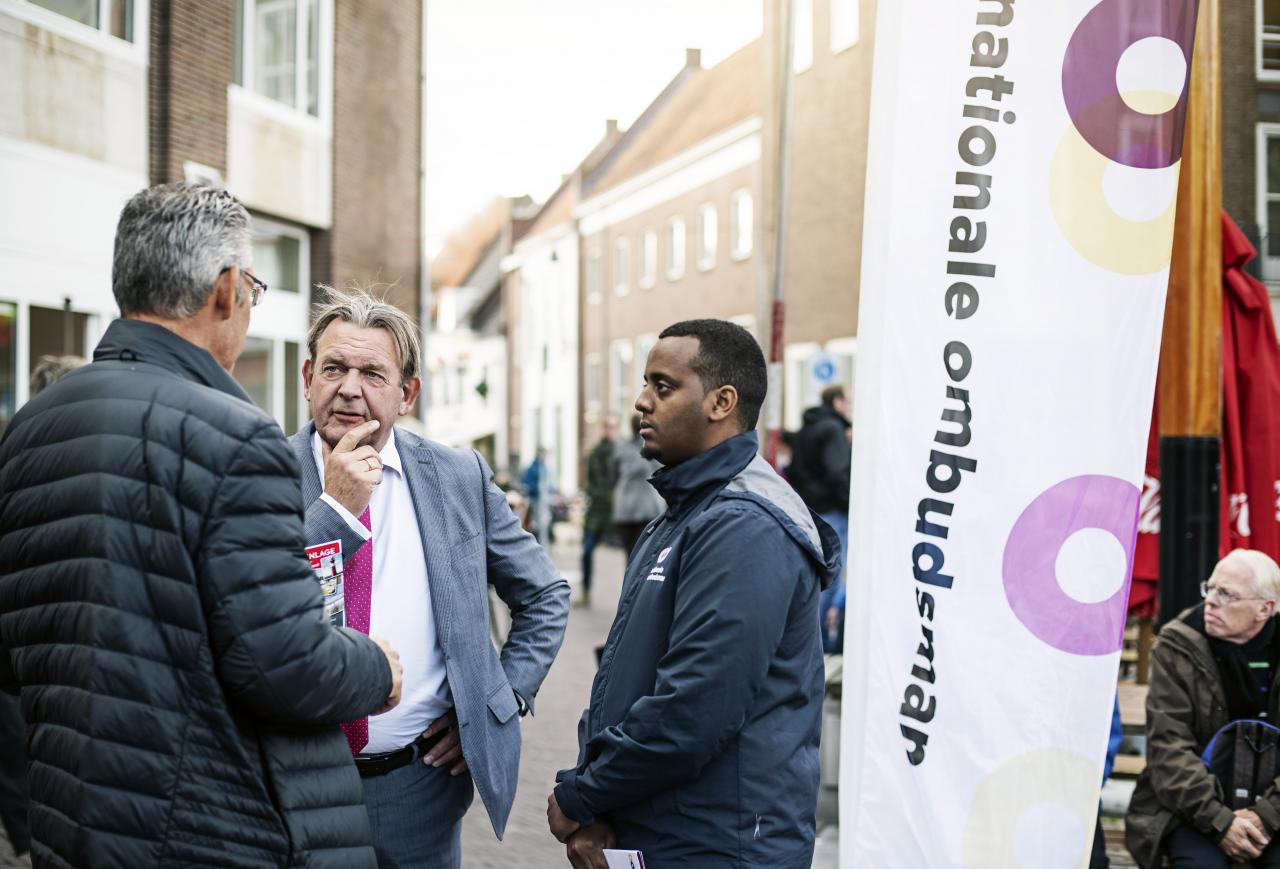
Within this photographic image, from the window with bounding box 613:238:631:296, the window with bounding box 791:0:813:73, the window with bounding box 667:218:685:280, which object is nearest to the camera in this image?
the window with bounding box 791:0:813:73

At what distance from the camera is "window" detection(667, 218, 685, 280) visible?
3641 cm

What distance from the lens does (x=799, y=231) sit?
86.3 feet

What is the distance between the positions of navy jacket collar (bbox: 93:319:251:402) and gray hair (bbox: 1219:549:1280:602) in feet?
12.3

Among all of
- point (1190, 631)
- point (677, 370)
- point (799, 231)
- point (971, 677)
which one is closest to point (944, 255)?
point (677, 370)

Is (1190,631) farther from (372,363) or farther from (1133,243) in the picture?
(372,363)

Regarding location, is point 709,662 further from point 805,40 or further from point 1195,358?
point 805,40

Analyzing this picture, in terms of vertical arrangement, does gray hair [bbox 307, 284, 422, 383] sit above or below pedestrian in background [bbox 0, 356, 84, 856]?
above

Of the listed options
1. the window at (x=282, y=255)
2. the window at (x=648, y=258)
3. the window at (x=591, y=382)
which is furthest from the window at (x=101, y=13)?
the window at (x=591, y=382)

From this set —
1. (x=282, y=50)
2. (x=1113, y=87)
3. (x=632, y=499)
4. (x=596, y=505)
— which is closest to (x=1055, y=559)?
(x=1113, y=87)

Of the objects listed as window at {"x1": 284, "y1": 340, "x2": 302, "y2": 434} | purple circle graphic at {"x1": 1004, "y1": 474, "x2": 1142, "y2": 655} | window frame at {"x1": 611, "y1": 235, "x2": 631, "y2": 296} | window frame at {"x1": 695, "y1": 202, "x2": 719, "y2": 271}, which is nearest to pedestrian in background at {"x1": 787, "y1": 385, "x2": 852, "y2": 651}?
purple circle graphic at {"x1": 1004, "y1": 474, "x2": 1142, "y2": 655}

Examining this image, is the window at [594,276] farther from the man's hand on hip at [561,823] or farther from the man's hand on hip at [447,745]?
the man's hand on hip at [561,823]

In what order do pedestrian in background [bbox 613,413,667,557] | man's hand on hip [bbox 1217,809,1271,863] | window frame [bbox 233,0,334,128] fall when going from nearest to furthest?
man's hand on hip [bbox 1217,809,1271,863] → pedestrian in background [bbox 613,413,667,557] → window frame [bbox 233,0,334,128]

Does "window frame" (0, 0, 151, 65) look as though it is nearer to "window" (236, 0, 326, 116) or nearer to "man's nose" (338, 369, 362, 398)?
"window" (236, 0, 326, 116)

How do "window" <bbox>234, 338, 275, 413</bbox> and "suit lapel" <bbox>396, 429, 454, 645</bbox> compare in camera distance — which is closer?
"suit lapel" <bbox>396, 429, 454, 645</bbox>
